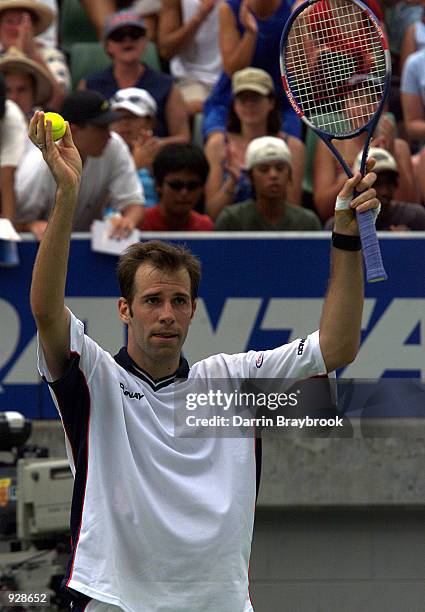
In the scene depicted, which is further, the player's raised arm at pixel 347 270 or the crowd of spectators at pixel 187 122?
the crowd of spectators at pixel 187 122

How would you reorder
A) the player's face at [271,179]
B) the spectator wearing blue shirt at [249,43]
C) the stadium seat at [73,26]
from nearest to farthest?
the player's face at [271,179]
the spectator wearing blue shirt at [249,43]
the stadium seat at [73,26]

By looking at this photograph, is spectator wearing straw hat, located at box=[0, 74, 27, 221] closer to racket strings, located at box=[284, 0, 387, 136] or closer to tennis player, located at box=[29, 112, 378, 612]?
racket strings, located at box=[284, 0, 387, 136]

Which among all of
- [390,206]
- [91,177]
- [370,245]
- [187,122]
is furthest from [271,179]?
[370,245]

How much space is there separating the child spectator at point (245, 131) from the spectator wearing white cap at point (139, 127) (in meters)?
0.34

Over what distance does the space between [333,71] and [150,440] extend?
1.91 metres

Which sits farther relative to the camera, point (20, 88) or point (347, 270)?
point (20, 88)

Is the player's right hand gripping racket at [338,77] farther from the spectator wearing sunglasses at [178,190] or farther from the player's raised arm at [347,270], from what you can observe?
the spectator wearing sunglasses at [178,190]

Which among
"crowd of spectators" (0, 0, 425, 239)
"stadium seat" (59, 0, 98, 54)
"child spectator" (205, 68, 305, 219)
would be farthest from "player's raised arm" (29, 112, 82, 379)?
"stadium seat" (59, 0, 98, 54)

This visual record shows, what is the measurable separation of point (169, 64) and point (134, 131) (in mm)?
1307

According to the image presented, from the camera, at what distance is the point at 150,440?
347 cm

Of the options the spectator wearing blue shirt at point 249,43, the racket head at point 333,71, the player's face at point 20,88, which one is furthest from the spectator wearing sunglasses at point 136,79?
the racket head at point 333,71

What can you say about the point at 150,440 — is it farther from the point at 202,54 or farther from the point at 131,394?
the point at 202,54

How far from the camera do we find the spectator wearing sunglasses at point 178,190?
694cm

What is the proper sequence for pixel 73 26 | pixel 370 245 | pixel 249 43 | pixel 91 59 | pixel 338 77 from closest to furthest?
pixel 370 245
pixel 338 77
pixel 249 43
pixel 91 59
pixel 73 26
